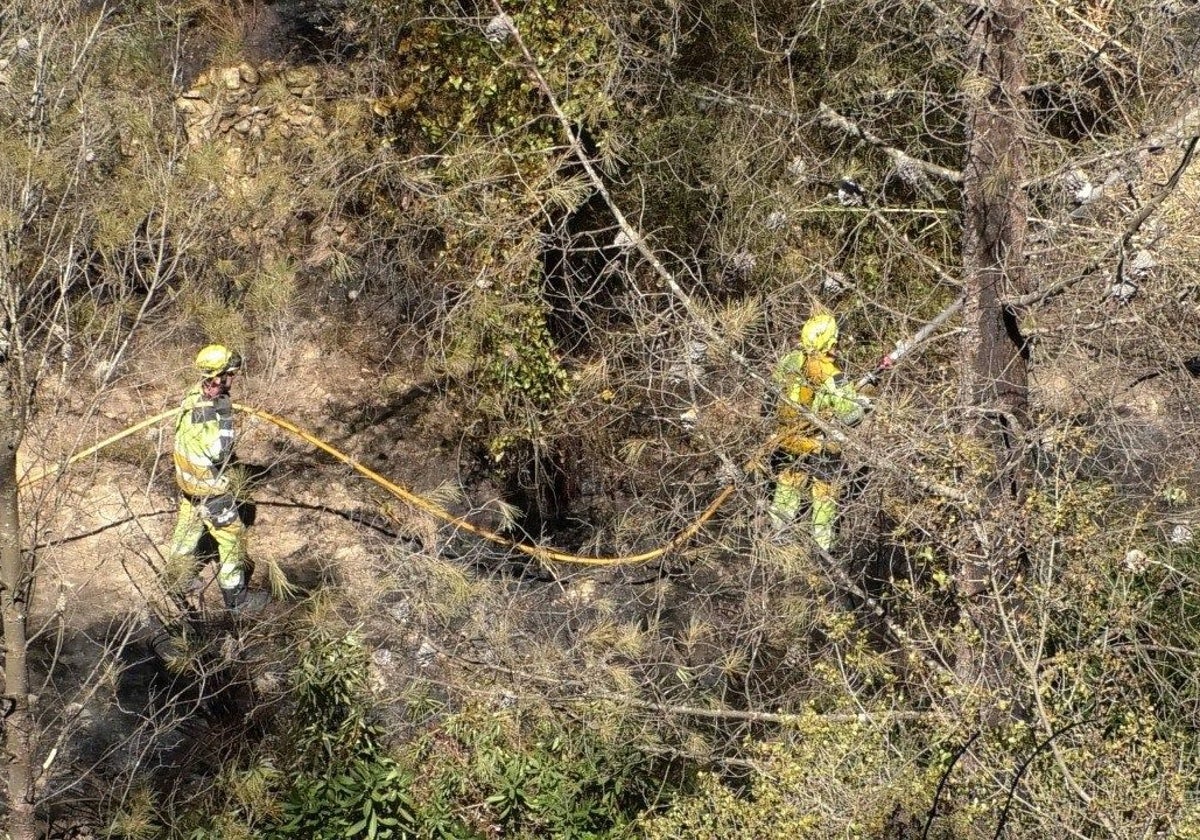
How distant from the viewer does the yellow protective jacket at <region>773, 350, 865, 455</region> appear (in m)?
6.26

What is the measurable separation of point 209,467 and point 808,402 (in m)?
3.16

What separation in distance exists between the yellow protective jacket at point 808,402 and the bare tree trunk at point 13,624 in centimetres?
331

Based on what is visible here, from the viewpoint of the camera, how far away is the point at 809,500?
265 inches

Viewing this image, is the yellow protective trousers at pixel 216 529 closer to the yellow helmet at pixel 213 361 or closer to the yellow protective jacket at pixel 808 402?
the yellow helmet at pixel 213 361

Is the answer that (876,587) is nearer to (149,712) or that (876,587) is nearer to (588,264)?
(588,264)

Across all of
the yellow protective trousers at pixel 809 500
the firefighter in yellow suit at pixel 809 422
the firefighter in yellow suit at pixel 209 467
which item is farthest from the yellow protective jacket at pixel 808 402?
the firefighter in yellow suit at pixel 209 467

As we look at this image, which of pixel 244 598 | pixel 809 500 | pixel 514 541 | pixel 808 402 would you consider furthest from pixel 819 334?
pixel 244 598

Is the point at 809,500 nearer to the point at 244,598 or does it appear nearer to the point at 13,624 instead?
the point at 244,598

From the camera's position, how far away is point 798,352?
6.82m

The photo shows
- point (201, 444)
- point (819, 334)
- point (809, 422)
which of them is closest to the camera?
point (809, 422)

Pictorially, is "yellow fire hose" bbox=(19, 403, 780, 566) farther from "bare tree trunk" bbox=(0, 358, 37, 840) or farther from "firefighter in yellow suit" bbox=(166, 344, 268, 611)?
"bare tree trunk" bbox=(0, 358, 37, 840)

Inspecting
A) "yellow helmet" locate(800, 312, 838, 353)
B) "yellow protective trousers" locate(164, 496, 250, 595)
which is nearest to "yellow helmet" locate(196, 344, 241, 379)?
"yellow protective trousers" locate(164, 496, 250, 595)

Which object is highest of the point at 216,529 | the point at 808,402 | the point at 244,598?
the point at 808,402

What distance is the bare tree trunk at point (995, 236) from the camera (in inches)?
236
